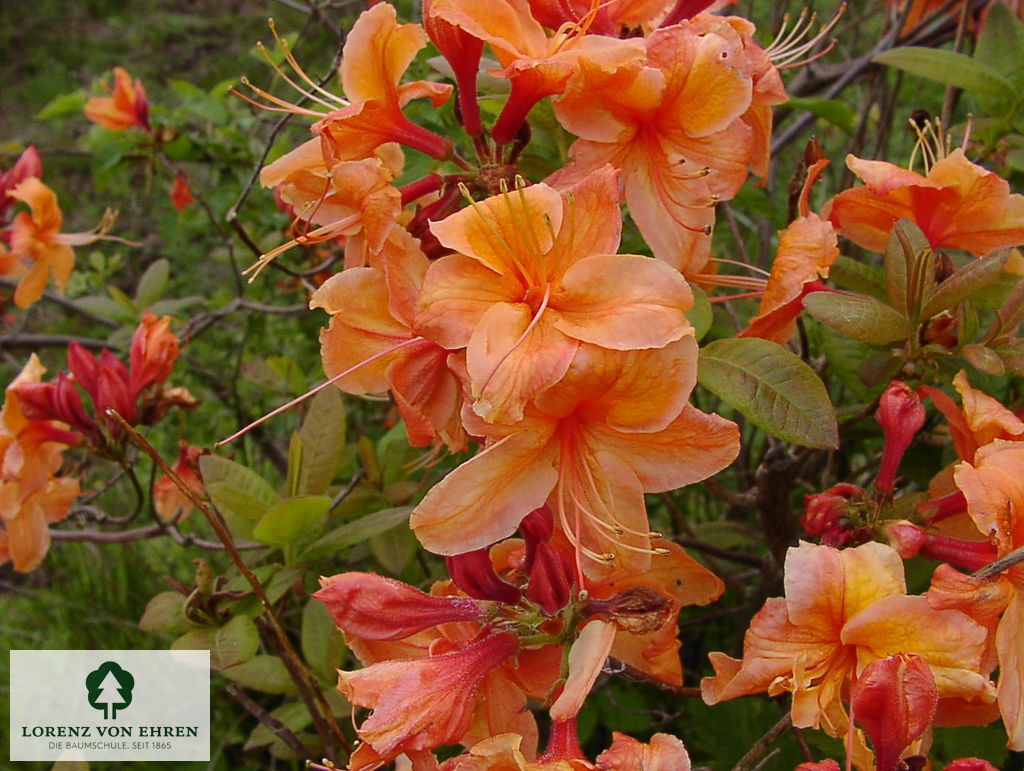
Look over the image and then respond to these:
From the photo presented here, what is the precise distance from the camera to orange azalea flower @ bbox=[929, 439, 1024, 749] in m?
0.76

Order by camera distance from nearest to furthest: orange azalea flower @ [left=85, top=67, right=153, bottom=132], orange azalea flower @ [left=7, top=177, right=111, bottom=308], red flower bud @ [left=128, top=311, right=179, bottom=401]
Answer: red flower bud @ [left=128, top=311, right=179, bottom=401] < orange azalea flower @ [left=7, top=177, right=111, bottom=308] < orange azalea flower @ [left=85, top=67, right=153, bottom=132]

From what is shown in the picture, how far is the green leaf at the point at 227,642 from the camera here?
1.11 meters

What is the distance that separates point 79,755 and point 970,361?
131 centimetres

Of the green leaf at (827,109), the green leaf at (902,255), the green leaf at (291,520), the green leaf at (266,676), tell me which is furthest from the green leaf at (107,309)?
the green leaf at (902,255)

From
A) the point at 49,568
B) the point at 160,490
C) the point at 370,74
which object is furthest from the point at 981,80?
the point at 49,568

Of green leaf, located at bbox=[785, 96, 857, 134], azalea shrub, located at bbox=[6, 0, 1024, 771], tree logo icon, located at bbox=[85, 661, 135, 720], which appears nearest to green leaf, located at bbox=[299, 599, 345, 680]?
azalea shrub, located at bbox=[6, 0, 1024, 771]

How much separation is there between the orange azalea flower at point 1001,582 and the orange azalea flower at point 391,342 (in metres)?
0.43

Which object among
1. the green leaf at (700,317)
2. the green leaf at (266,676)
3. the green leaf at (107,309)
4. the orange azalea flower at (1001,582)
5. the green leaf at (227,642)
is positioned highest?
the green leaf at (700,317)

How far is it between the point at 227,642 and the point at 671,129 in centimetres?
75

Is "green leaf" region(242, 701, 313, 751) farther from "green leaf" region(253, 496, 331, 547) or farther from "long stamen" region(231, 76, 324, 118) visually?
"long stamen" region(231, 76, 324, 118)

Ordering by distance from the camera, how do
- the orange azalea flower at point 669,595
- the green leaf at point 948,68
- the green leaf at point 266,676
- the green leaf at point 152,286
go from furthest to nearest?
the green leaf at point 152,286, the green leaf at point 266,676, the green leaf at point 948,68, the orange azalea flower at point 669,595

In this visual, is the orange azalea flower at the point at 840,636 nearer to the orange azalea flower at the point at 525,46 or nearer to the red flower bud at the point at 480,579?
the red flower bud at the point at 480,579

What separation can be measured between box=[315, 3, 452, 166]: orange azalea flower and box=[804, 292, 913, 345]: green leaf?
42cm

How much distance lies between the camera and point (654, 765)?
722mm
